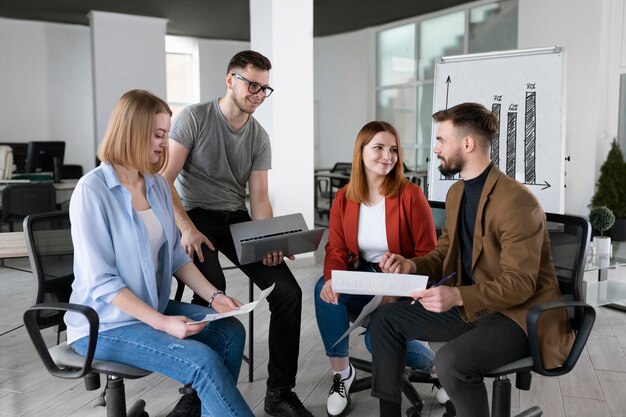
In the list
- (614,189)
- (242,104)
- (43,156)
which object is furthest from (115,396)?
(614,189)

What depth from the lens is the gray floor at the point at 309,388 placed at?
2.65 metres

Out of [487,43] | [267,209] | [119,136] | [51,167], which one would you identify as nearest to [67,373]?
[119,136]

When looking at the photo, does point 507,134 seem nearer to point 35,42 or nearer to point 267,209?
point 267,209

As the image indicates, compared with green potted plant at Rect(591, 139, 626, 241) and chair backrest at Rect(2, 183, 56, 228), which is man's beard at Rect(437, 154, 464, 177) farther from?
green potted plant at Rect(591, 139, 626, 241)

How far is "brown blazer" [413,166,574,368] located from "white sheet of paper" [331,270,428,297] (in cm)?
17

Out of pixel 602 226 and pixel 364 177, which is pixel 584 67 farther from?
pixel 364 177

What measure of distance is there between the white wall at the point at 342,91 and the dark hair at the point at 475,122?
9652 mm

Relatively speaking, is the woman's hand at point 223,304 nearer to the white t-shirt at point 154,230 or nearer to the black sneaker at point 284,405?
the white t-shirt at point 154,230

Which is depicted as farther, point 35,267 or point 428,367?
point 428,367

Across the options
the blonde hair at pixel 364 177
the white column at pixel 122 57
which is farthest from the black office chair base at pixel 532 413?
the white column at pixel 122 57

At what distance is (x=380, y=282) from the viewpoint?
6.17 ft

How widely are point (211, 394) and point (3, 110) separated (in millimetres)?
10006

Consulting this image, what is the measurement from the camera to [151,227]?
1.96 metres

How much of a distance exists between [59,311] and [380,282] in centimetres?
115
